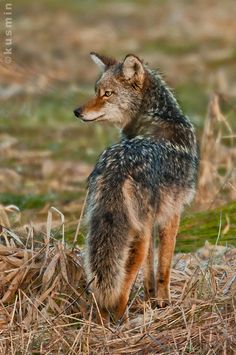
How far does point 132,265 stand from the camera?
7.76 m

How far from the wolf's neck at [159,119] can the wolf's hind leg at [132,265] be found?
0.98 meters

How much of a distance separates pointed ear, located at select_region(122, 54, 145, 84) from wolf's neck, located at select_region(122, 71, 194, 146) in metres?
0.10

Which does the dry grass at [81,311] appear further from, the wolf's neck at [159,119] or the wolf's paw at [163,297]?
the wolf's neck at [159,119]

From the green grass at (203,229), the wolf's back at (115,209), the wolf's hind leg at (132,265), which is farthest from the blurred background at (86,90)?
the wolf's hind leg at (132,265)

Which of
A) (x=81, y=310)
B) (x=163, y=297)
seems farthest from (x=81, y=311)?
(x=163, y=297)

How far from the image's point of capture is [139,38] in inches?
1107

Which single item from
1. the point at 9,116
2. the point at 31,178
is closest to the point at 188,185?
the point at 31,178

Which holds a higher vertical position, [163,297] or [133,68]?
[133,68]

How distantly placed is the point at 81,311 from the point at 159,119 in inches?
65.7

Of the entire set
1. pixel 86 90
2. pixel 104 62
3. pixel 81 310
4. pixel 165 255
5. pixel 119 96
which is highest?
pixel 104 62

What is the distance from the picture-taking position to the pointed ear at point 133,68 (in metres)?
9.06

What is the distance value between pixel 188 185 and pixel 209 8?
75.5 feet

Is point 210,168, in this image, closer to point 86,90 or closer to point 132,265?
point 132,265

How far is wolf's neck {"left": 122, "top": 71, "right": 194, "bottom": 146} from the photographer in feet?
28.3
